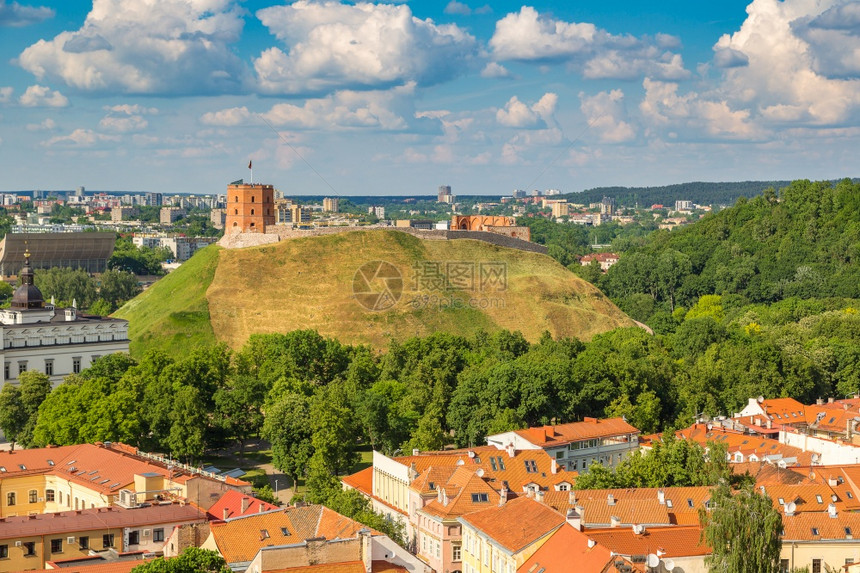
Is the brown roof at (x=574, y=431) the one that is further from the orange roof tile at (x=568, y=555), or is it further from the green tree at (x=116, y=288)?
the green tree at (x=116, y=288)

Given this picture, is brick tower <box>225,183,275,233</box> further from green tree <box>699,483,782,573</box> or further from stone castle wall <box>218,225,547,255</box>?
green tree <box>699,483,782,573</box>

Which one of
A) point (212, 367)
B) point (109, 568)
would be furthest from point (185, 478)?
point (212, 367)

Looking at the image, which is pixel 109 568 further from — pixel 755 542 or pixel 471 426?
pixel 471 426

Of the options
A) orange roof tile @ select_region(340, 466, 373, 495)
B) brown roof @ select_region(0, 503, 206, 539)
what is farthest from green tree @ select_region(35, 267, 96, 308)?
brown roof @ select_region(0, 503, 206, 539)

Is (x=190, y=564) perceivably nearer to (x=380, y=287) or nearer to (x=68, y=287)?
(x=380, y=287)

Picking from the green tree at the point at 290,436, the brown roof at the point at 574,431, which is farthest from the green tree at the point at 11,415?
the brown roof at the point at 574,431
